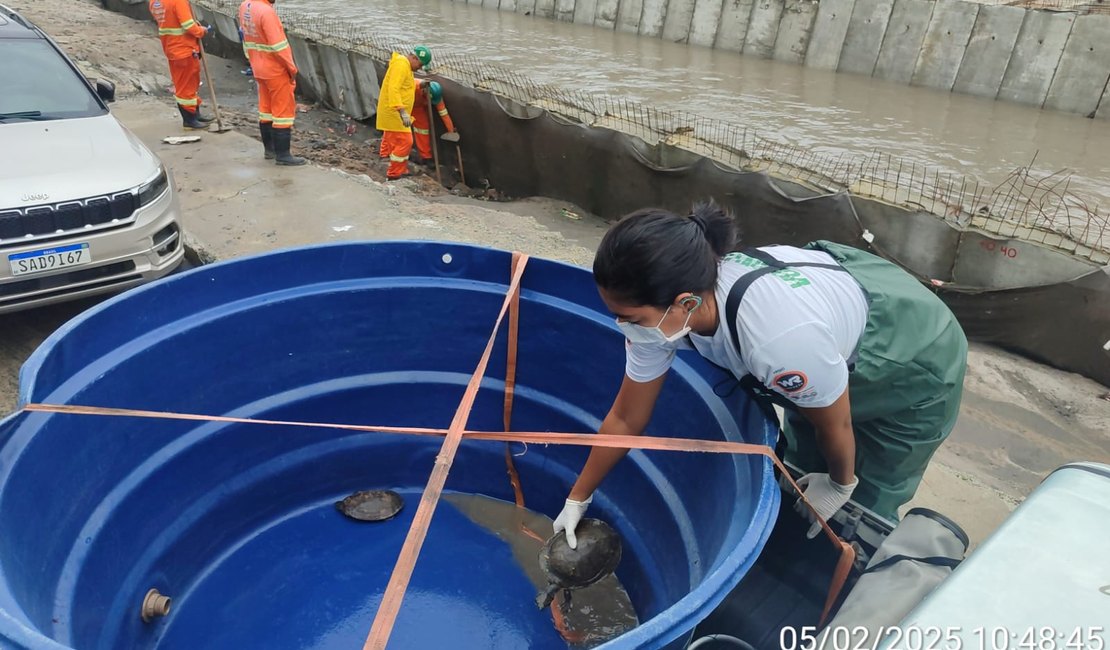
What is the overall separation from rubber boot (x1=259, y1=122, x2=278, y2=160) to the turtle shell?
17.2 ft

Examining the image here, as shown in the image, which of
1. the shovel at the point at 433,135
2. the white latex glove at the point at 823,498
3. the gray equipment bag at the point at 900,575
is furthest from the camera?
the shovel at the point at 433,135

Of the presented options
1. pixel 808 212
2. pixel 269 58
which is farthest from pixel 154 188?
pixel 808 212

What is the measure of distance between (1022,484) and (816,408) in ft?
8.33

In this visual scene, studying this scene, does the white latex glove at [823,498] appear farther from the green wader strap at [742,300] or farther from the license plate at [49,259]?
the license plate at [49,259]

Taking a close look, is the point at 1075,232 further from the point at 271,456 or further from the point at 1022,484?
the point at 271,456

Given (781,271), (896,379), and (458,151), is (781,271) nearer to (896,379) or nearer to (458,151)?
(896,379)

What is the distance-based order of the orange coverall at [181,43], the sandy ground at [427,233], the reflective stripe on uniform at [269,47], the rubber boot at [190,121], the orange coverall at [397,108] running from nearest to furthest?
1. the sandy ground at [427,233]
2. the reflective stripe on uniform at [269,47]
3. the orange coverall at [181,43]
4. the orange coverall at [397,108]
5. the rubber boot at [190,121]

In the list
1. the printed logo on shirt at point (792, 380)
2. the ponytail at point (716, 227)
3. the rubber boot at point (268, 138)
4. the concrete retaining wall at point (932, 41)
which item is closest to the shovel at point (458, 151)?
the rubber boot at point (268, 138)

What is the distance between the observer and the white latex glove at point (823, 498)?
69.7 inches

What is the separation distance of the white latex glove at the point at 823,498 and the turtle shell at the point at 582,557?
58 centimetres

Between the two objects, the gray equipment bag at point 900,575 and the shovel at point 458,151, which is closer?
the gray equipment bag at point 900,575

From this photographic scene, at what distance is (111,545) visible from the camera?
208 cm

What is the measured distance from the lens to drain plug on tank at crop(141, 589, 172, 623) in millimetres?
2168

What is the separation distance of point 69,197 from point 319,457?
180 cm
